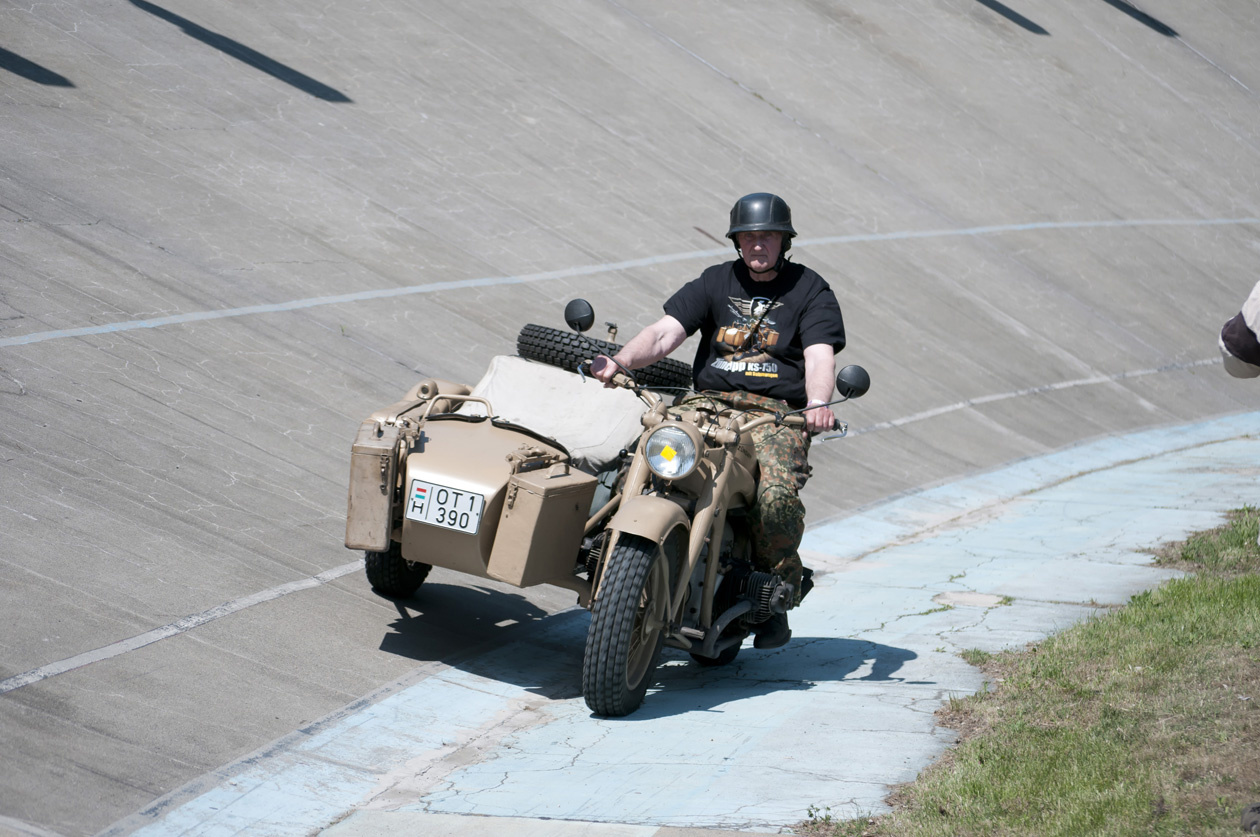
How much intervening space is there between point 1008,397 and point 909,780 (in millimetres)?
9679

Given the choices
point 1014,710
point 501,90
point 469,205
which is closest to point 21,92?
point 469,205

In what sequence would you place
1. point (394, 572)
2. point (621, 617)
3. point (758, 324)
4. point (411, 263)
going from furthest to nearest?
1. point (411, 263)
2. point (394, 572)
3. point (758, 324)
4. point (621, 617)

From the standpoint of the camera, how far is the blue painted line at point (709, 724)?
4.50 meters

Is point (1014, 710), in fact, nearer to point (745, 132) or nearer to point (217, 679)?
point (217, 679)

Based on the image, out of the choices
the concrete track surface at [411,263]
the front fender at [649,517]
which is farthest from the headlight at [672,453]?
the concrete track surface at [411,263]

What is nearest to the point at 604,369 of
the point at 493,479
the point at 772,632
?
the point at 493,479

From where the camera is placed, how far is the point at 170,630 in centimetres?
581

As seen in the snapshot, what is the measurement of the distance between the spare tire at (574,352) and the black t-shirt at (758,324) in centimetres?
36

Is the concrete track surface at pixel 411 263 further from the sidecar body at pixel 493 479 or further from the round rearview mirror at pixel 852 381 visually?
the round rearview mirror at pixel 852 381

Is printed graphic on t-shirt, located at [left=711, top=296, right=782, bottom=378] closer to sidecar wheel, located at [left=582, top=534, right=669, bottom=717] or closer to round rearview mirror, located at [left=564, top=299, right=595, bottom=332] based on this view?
round rearview mirror, located at [left=564, top=299, right=595, bottom=332]

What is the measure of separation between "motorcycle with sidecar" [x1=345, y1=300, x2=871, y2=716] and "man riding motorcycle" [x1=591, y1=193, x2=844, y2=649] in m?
0.12

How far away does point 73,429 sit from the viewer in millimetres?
7598

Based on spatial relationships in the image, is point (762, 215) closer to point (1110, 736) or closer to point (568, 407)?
point (568, 407)

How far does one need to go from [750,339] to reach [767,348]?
3.8 inches
